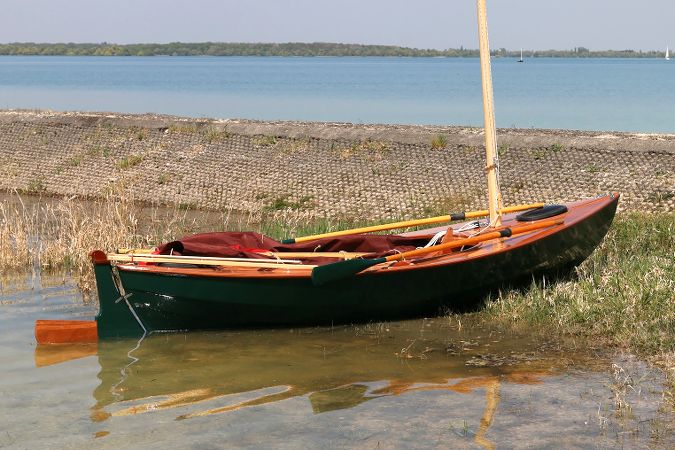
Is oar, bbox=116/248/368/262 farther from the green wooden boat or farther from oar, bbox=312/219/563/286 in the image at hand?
oar, bbox=312/219/563/286

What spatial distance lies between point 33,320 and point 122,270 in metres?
1.55

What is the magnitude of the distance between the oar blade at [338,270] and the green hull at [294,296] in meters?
0.15

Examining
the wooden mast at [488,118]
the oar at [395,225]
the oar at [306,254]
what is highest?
the wooden mast at [488,118]

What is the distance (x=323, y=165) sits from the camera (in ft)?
61.1

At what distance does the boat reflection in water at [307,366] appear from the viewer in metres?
8.09

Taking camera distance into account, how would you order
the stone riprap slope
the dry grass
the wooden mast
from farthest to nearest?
the stone riprap slope
the dry grass
the wooden mast

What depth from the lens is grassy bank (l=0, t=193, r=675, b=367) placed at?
9220mm

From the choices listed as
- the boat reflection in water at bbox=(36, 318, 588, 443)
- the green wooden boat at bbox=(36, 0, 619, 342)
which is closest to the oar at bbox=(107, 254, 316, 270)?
the green wooden boat at bbox=(36, 0, 619, 342)

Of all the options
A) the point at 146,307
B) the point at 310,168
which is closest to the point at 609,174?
the point at 310,168

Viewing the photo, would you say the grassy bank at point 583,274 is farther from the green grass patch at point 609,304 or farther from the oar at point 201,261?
the oar at point 201,261

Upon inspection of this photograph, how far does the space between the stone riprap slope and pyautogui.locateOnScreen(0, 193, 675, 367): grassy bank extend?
167 cm

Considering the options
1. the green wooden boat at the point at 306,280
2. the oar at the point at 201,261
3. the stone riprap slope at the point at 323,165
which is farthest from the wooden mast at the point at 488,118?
the stone riprap slope at the point at 323,165

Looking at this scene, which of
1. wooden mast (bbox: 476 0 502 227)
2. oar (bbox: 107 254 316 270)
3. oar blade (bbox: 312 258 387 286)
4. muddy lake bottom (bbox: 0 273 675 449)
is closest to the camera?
muddy lake bottom (bbox: 0 273 675 449)

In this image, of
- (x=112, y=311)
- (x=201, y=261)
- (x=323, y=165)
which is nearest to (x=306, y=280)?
(x=201, y=261)
